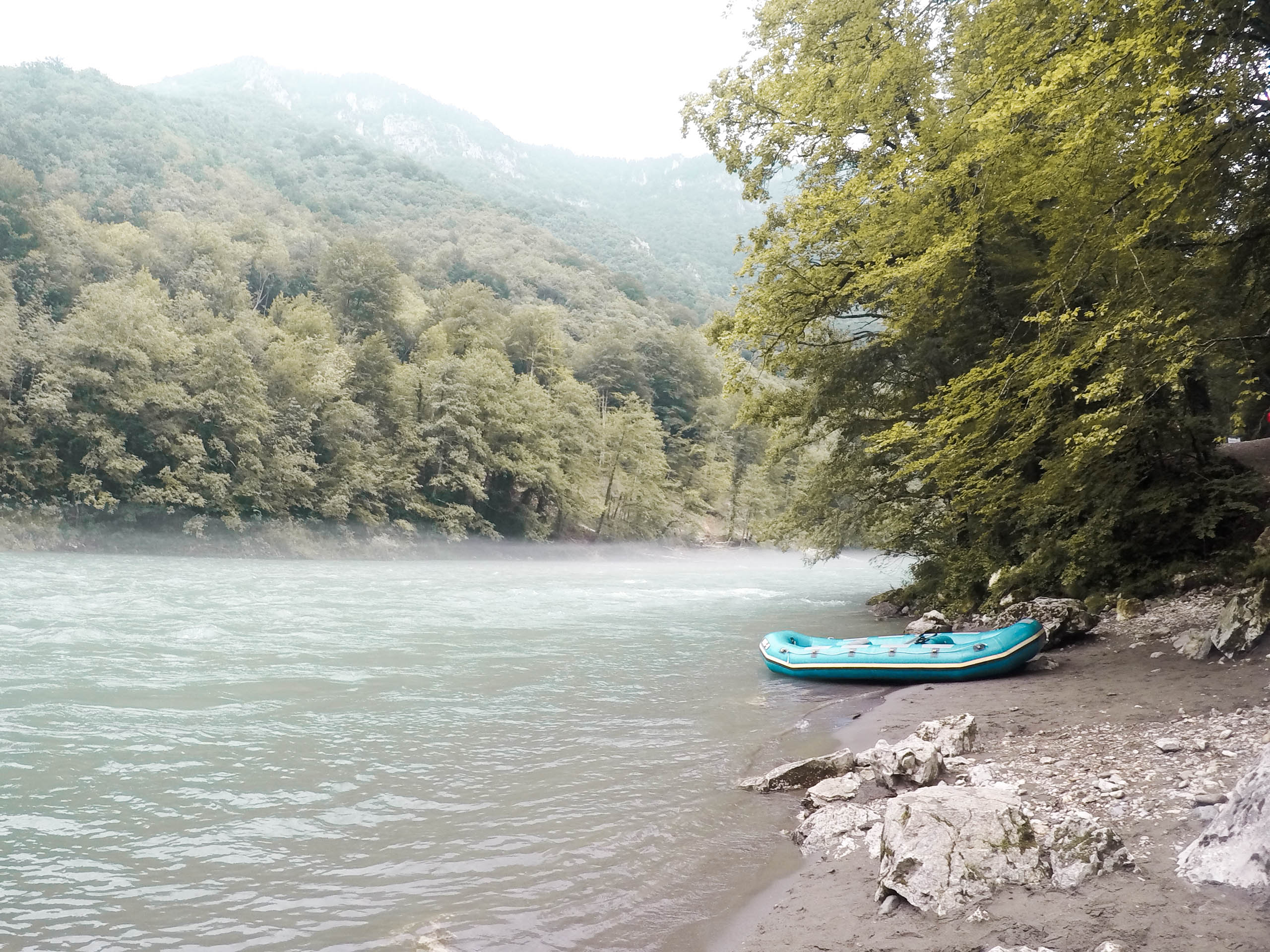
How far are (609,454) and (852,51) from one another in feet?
147

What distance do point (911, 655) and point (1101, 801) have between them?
261 inches

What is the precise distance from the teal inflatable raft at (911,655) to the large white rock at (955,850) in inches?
249

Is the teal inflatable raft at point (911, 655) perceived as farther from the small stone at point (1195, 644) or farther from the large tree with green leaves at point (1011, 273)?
the large tree with green leaves at point (1011, 273)

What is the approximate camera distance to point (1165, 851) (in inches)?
153

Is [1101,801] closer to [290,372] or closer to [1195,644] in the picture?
[1195,644]


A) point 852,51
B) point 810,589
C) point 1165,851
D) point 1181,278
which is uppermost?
point 852,51

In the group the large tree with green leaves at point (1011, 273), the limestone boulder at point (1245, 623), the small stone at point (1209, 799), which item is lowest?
the small stone at point (1209, 799)

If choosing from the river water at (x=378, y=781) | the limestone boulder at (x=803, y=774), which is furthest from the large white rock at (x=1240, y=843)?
the limestone boulder at (x=803, y=774)

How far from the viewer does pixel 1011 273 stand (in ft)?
40.3

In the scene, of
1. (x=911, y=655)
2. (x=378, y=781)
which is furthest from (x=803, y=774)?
(x=911, y=655)

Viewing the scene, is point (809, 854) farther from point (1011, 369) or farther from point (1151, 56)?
point (1151, 56)

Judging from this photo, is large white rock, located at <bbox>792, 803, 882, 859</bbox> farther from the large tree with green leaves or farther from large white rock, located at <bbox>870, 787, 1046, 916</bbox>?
the large tree with green leaves

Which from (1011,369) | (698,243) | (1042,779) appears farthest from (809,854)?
(698,243)

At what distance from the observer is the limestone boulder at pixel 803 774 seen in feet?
21.7
